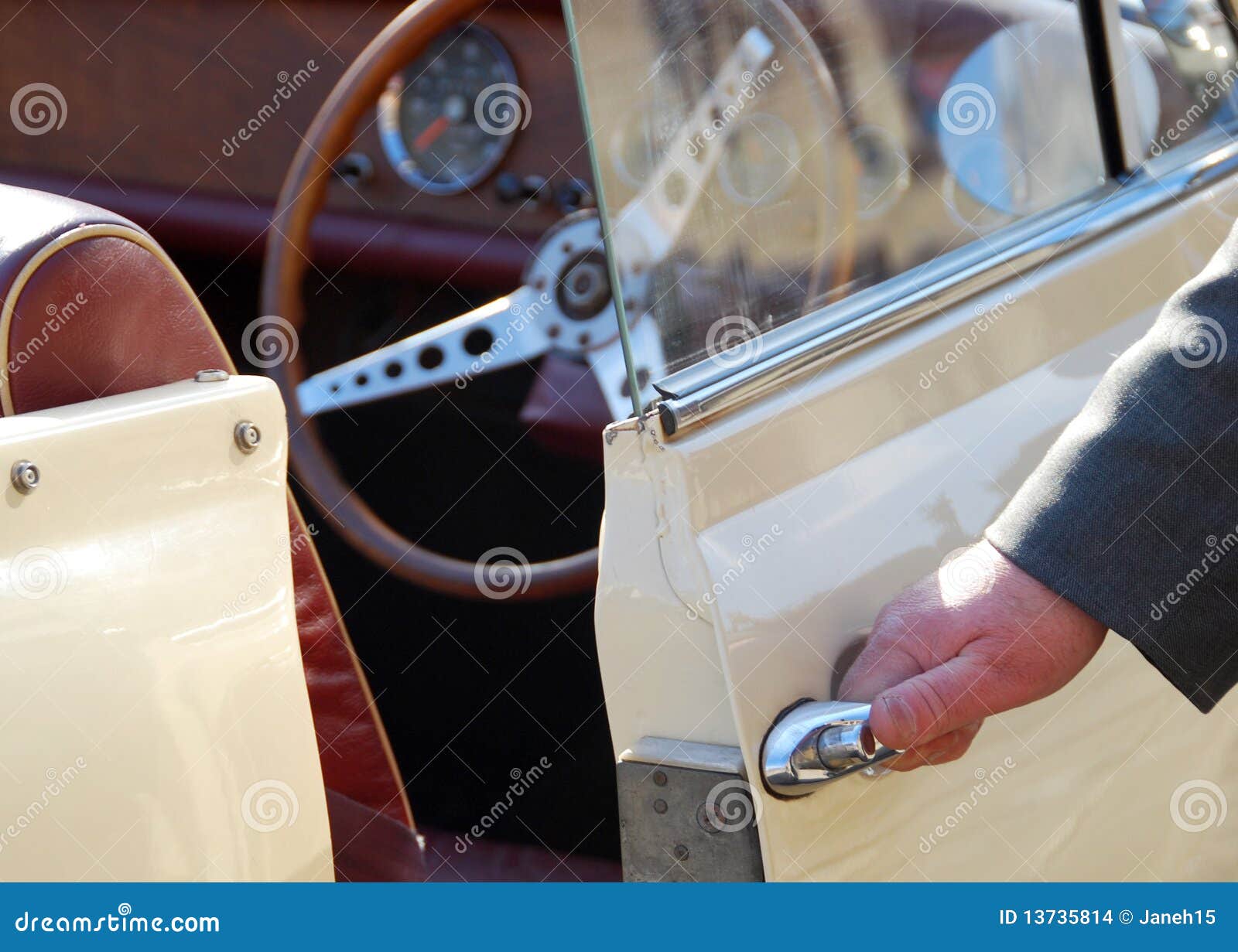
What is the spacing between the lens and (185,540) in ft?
3.34

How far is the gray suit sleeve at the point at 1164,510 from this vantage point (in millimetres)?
927

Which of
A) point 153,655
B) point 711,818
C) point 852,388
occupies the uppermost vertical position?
point 852,388

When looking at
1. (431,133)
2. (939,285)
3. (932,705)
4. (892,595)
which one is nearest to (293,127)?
(431,133)

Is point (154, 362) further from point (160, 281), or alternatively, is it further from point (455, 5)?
point (455, 5)

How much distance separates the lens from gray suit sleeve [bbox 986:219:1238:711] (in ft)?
3.04

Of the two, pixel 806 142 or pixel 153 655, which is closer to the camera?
pixel 153 655

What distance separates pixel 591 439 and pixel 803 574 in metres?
1.60

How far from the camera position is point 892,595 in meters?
0.94

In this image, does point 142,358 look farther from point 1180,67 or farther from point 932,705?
point 1180,67

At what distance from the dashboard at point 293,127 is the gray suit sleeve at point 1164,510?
1.94 m

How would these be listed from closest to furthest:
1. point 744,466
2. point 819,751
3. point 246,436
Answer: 1. point 819,751
2. point 744,466
3. point 246,436

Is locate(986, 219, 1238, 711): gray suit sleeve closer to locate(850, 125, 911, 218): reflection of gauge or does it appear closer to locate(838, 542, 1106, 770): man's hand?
locate(838, 542, 1106, 770): man's hand

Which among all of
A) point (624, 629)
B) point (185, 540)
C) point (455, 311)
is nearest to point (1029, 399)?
point (624, 629)

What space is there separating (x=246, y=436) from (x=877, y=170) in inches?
22.9
